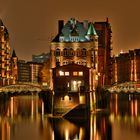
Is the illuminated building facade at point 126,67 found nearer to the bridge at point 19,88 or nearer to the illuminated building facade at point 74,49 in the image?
the illuminated building facade at point 74,49

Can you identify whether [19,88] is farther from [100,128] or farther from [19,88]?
[100,128]

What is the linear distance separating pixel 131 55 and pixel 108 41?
36205 mm

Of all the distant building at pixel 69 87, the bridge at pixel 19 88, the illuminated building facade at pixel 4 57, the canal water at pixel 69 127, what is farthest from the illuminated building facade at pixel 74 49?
the illuminated building facade at pixel 4 57

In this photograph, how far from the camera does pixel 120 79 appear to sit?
152 m

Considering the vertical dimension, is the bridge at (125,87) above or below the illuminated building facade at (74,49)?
below

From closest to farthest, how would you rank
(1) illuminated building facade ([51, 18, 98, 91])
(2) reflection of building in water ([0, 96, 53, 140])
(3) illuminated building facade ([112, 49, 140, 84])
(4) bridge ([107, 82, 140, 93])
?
(2) reflection of building in water ([0, 96, 53, 140]), (4) bridge ([107, 82, 140, 93]), (1) illuminated building facade ([51, 18, 98, 91]), (3) illuminated building facade ([112, 49, 140, 84])

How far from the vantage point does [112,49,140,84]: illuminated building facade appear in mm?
140050

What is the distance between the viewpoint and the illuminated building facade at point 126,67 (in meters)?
140

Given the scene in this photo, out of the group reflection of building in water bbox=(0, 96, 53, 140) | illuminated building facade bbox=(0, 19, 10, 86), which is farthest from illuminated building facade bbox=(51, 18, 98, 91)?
illuminated building facade bbox=(0, 19, 10, 86)

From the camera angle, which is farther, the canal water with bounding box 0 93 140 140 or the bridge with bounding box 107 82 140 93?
the bridge with bounding box 107 82 140 93

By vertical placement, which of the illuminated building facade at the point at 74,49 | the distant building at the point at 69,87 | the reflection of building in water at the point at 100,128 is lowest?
the reflection of building in water at the point at 100,128

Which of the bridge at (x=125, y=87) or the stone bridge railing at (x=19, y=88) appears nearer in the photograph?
the bridge at (x=125, y=87)

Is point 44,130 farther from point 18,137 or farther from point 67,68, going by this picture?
point 67,68

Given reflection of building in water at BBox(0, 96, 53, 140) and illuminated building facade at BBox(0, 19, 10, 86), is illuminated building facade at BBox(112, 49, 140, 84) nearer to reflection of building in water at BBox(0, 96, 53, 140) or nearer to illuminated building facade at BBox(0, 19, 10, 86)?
illuminated building facade at BBox(0, 19, 10, 86)
